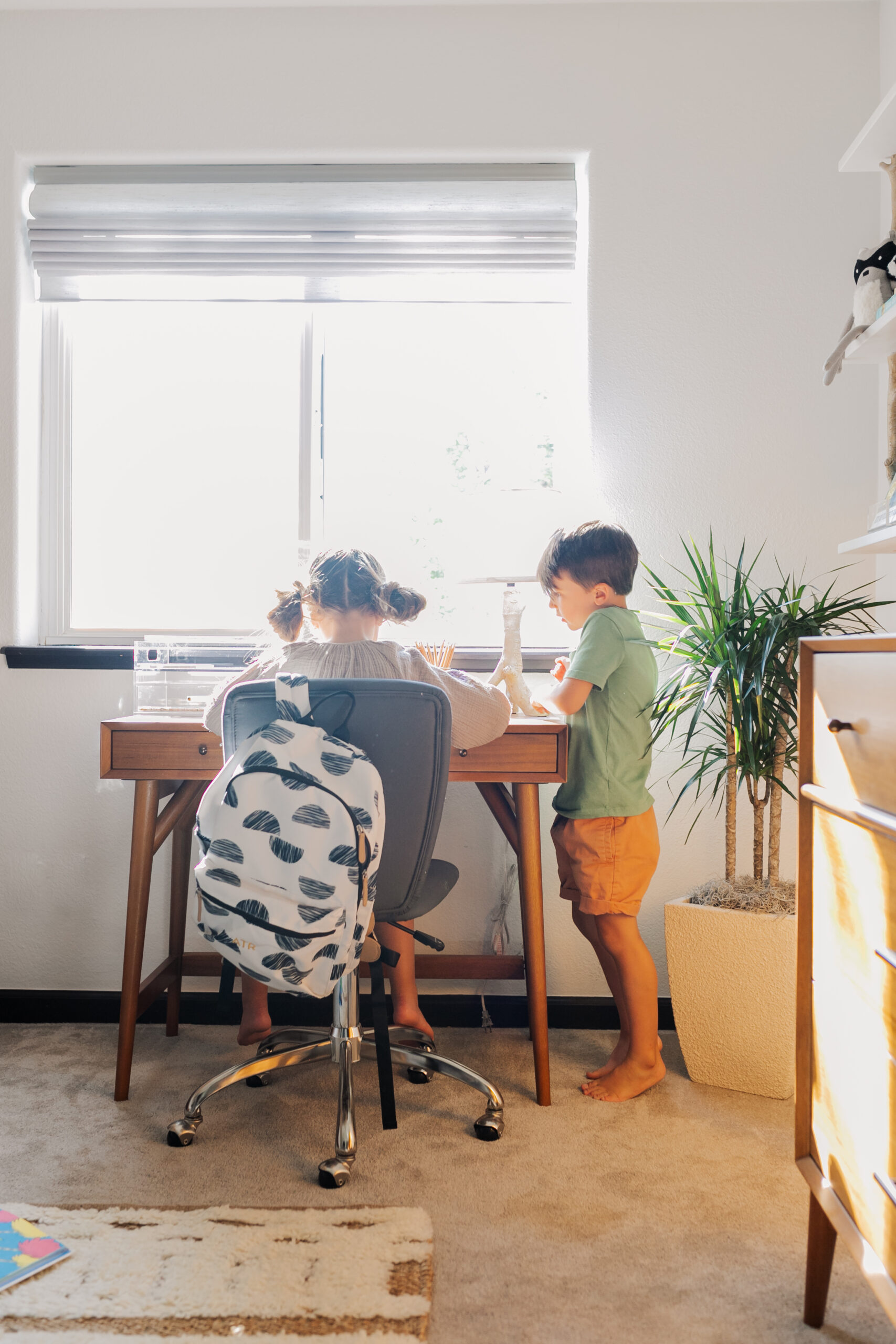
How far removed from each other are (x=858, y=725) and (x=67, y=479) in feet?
7.20

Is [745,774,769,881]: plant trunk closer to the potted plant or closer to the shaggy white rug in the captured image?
the potted plant

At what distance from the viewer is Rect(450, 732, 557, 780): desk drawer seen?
1.80 metres

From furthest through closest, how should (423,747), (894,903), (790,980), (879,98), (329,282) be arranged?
(329,282)
(879,98)
(790,980)
(423,747)
(894,903)

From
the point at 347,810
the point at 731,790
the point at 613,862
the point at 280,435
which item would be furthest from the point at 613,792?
the point at 280,435

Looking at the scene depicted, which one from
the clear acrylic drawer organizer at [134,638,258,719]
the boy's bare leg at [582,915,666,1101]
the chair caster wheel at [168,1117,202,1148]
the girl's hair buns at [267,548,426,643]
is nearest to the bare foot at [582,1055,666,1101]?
the boy's bare leg at [582,915,666,1101]

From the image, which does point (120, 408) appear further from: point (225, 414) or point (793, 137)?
point (793, 137)

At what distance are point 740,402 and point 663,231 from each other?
482mm

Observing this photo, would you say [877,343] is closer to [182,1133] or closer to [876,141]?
[876,141]

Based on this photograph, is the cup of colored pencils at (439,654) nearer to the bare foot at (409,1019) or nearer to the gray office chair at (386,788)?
the gray office chair at (386,788)

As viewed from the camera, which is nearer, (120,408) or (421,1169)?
(421,1169)

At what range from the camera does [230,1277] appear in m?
1.25

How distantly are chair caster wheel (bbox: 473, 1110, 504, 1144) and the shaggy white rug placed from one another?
0.28 metres

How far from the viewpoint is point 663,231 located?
229cm

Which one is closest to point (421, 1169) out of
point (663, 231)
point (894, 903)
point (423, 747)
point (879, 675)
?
point (423, 747)
